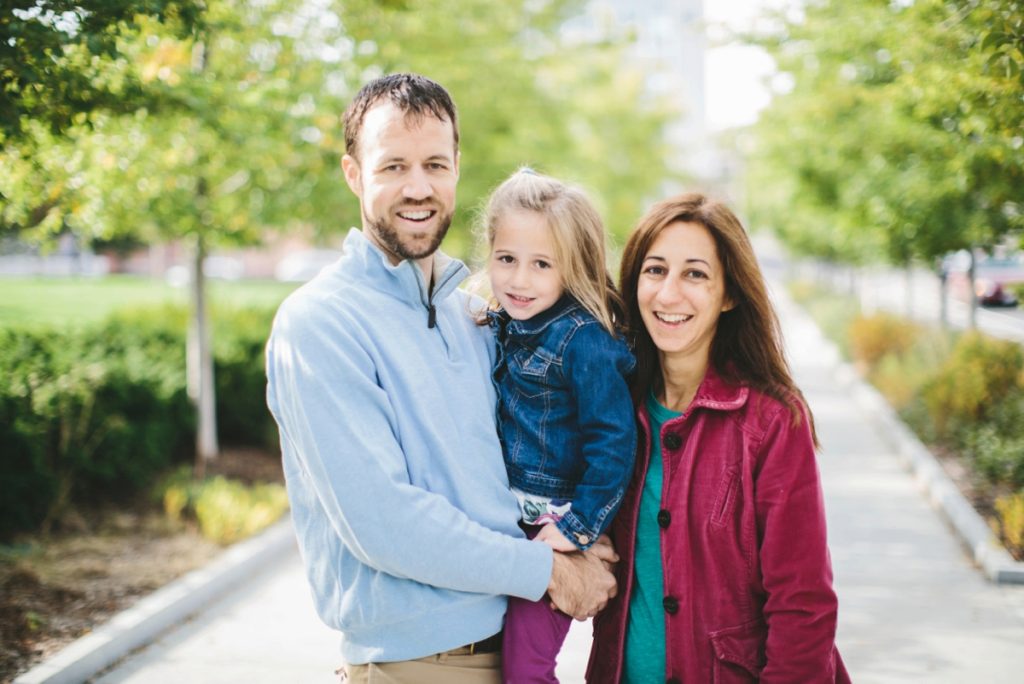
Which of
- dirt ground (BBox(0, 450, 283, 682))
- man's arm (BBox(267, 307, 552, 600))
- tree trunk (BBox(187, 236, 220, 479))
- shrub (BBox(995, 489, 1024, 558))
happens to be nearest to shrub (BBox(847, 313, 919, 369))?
shrub (BBox(995, 489, 1024, 558))

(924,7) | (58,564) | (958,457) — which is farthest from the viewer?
(958,457)

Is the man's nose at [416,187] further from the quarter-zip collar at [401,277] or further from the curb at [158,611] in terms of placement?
the curb at [158,611]

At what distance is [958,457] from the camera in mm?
8312

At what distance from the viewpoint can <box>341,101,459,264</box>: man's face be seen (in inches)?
84.1

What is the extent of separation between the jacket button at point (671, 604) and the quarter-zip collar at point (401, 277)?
944mm

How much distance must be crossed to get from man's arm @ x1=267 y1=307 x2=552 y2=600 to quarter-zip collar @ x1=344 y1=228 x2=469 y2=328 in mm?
237

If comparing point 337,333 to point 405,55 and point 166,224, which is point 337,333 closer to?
point 166,224

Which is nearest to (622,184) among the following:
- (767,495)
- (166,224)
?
(166,224)

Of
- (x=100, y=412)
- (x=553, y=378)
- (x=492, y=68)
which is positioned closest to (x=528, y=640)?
(x=553, y=378)

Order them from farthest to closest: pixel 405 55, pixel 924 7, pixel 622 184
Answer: pixel 622 184
pixel 405 55
pixel 924 7

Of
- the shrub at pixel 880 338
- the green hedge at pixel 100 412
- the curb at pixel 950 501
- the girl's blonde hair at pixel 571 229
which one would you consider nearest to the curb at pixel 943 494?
the curb at pixel 950 501

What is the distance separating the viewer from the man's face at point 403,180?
7.01 ft

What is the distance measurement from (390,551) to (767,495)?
3.12ft

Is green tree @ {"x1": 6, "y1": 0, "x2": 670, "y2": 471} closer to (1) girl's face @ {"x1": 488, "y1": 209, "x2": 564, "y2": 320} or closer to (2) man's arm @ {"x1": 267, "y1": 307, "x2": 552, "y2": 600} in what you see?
(1) girl's face @ {"x1": 488, "y1": 209, "x2": 564, "y2": 320}
